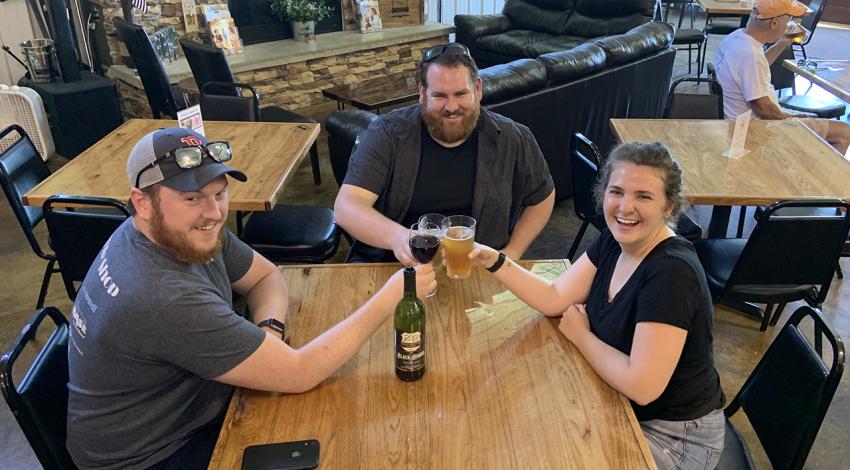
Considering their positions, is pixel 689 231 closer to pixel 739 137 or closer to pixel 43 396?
pixel 739 137

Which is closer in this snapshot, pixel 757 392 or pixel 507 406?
pixel 507 406

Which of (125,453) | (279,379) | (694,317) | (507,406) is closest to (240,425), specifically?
(279,379)

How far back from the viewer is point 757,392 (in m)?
1.73

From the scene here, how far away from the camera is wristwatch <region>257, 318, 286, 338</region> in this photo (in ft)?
5.29

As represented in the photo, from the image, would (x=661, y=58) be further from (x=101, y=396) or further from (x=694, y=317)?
(x=101, y=396)

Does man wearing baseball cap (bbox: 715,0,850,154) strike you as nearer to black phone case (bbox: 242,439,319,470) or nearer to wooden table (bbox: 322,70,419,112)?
wooden table (bbox: 322,70,419,112)

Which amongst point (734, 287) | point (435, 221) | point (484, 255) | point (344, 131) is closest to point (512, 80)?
point (344, 131)

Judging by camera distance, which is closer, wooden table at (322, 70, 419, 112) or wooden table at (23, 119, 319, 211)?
wooden table at (23, 119, 319, 211)

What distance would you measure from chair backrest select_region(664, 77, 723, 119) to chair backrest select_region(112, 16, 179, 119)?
3.23 meters

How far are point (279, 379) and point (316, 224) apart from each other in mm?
1559

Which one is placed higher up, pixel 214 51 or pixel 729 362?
pixel 214 51

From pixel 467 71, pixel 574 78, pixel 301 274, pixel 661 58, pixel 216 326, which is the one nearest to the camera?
pixel 216 326

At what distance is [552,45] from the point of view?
247 inches

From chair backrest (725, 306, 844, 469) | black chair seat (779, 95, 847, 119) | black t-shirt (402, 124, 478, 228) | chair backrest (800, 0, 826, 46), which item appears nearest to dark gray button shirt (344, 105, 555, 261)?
black t-shirt (402, 124, 478, 228)
